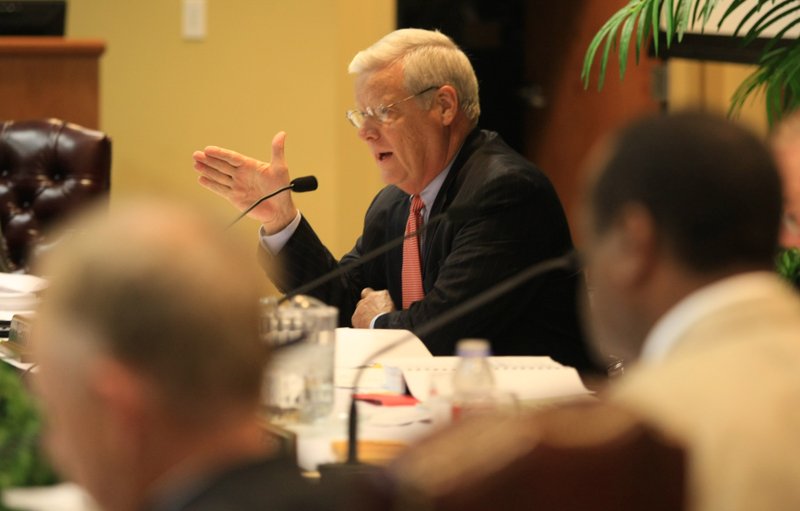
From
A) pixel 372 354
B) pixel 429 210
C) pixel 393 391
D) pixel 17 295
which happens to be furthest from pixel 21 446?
pixel 429 210

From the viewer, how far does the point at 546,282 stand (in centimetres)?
281

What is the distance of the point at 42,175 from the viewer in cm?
379

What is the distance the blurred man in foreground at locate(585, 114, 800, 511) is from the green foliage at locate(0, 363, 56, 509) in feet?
1.58

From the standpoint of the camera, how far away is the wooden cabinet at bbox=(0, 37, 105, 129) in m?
4.24

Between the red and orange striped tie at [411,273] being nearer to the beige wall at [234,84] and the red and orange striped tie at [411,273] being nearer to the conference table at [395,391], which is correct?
the conference table at [395,391]

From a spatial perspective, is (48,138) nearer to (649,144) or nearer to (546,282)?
(546,282)

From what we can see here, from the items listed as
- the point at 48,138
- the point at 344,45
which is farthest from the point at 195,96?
the point at 48,138

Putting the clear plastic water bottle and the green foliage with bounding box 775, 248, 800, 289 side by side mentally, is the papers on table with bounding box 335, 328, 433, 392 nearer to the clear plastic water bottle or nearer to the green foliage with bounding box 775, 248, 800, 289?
the clear plastic water bottle

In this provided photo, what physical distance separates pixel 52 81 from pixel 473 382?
2.91 m

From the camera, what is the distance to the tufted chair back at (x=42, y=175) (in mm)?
3770

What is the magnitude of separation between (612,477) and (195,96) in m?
4.18

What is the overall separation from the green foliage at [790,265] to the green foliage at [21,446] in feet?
6.95

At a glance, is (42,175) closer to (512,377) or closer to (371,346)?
(371,346)

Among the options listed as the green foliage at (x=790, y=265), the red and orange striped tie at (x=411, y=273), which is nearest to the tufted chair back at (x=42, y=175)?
the red and orange striped tie at (x=411, y=273)
